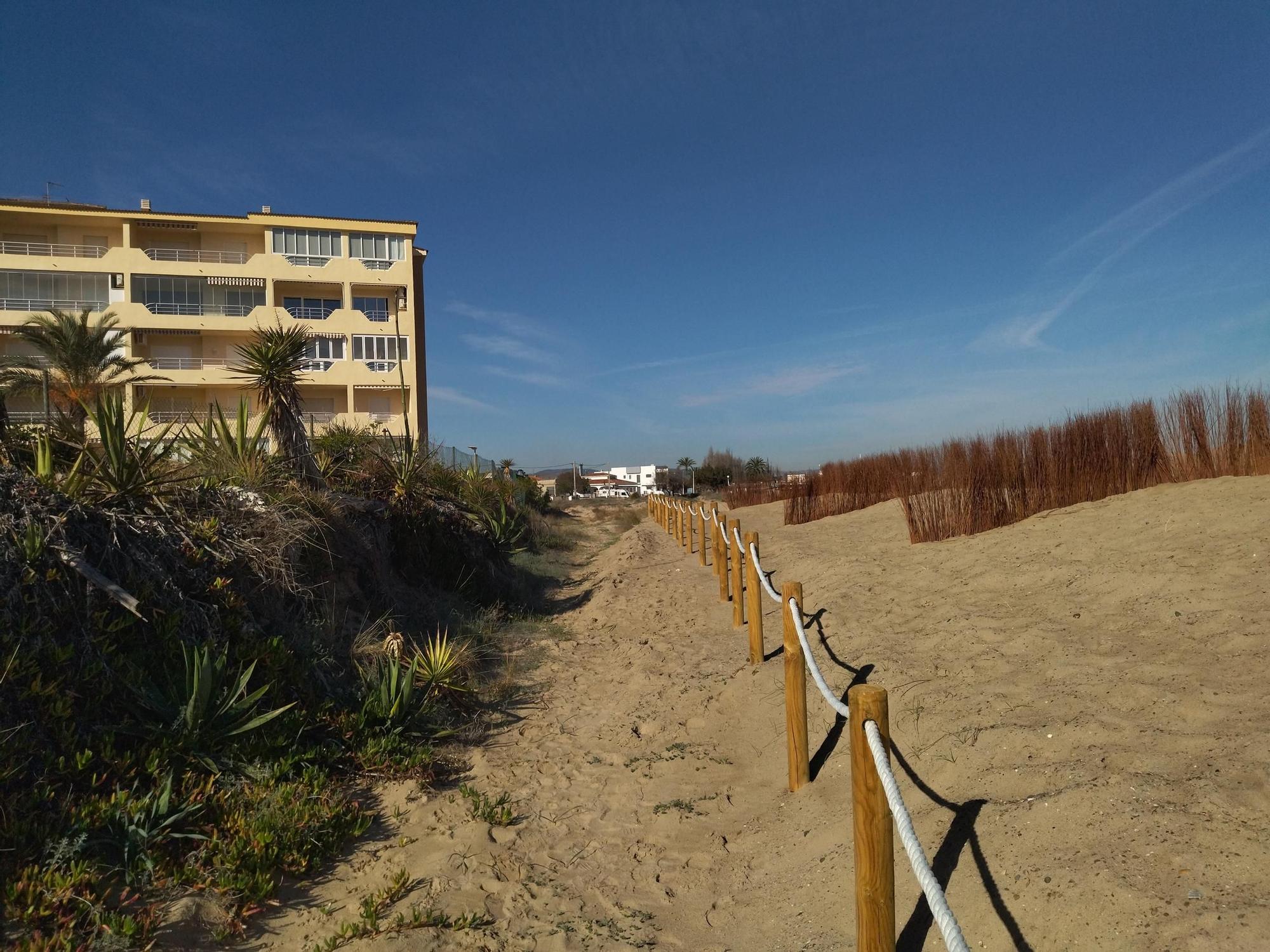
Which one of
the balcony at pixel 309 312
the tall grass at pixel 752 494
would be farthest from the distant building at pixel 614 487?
the balcony at pixel 309 312

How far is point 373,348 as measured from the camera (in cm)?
3456

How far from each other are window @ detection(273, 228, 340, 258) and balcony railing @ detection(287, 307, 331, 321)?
8.10 feet

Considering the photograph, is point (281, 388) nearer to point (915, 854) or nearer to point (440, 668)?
point (440, 668)

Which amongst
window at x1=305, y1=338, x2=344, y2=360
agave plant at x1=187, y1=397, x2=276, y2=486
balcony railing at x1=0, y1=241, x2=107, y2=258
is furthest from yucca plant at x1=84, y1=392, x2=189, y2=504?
balcony railing at x1=0, y1=241, x2=107, y2=258

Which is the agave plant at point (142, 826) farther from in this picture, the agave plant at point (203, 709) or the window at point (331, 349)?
the window at point (331, 349)

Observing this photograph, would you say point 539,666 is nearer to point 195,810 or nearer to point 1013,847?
point 195,810

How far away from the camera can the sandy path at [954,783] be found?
2525 mm

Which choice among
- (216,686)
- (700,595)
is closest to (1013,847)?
(216,686)

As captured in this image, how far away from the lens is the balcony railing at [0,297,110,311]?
31.5 metres

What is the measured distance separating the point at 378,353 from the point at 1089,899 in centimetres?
3568

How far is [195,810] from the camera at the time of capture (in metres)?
3.52

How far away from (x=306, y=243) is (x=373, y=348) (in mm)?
5888

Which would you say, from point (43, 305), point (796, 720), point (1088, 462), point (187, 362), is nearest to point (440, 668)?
point (796, 720)

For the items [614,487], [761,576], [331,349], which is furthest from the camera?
[614,487]
